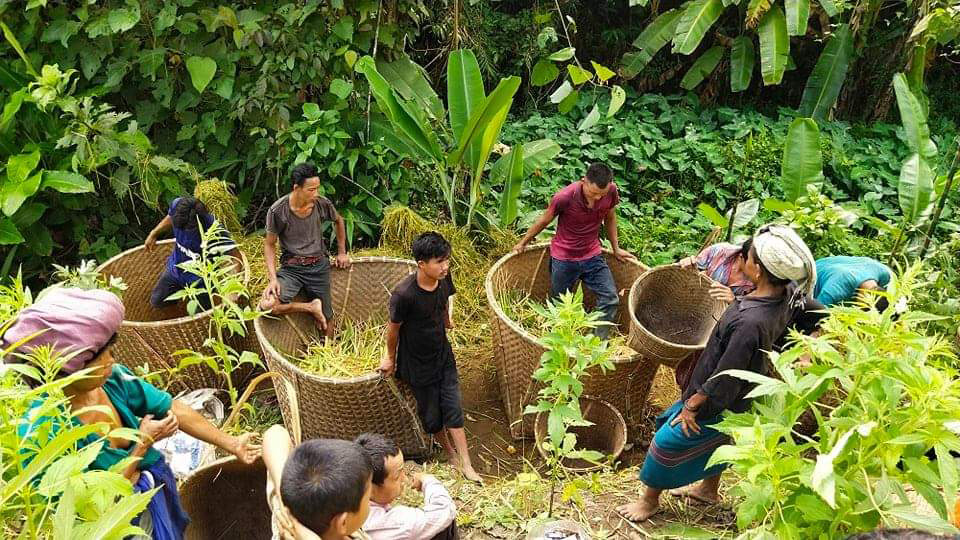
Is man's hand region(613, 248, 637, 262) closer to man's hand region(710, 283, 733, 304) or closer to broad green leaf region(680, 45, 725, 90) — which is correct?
man's hand region(710, 283, 733, 304)

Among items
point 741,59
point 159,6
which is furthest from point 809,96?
point 159,6

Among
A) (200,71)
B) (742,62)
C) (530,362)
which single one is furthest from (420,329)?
(742,62)

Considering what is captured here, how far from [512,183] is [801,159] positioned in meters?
1.74

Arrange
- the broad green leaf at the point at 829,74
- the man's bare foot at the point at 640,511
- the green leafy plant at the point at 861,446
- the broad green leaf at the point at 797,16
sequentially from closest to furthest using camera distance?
1. the green leafy plant at the point at 861,446
2. the man's bare foot at the point at 640,511
3. the broad green leaf at the point at 797,16
4. the broad green leaf at the point at 829,74

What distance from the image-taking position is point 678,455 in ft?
8.61

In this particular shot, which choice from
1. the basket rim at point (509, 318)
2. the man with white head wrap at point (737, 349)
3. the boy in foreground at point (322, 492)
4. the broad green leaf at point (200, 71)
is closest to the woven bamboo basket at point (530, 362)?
the basket rim at point (509, 318)

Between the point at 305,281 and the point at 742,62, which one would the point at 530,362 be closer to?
the point at 305,281

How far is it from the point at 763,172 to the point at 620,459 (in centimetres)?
291

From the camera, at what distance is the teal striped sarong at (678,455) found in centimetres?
258

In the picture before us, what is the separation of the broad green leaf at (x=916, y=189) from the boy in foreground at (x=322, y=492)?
3.52m

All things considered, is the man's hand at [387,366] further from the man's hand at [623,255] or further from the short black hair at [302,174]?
the man's hand at [623,255]

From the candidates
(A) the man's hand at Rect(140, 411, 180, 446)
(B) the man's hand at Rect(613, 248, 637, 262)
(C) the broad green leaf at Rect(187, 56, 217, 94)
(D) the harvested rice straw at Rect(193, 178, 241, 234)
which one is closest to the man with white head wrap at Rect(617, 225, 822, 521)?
(B) the man's hand at Rect(613, 248, 637, 262)

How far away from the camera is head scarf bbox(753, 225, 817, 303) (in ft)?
7.51

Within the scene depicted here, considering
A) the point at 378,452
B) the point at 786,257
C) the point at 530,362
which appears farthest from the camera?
the point at 530,362
